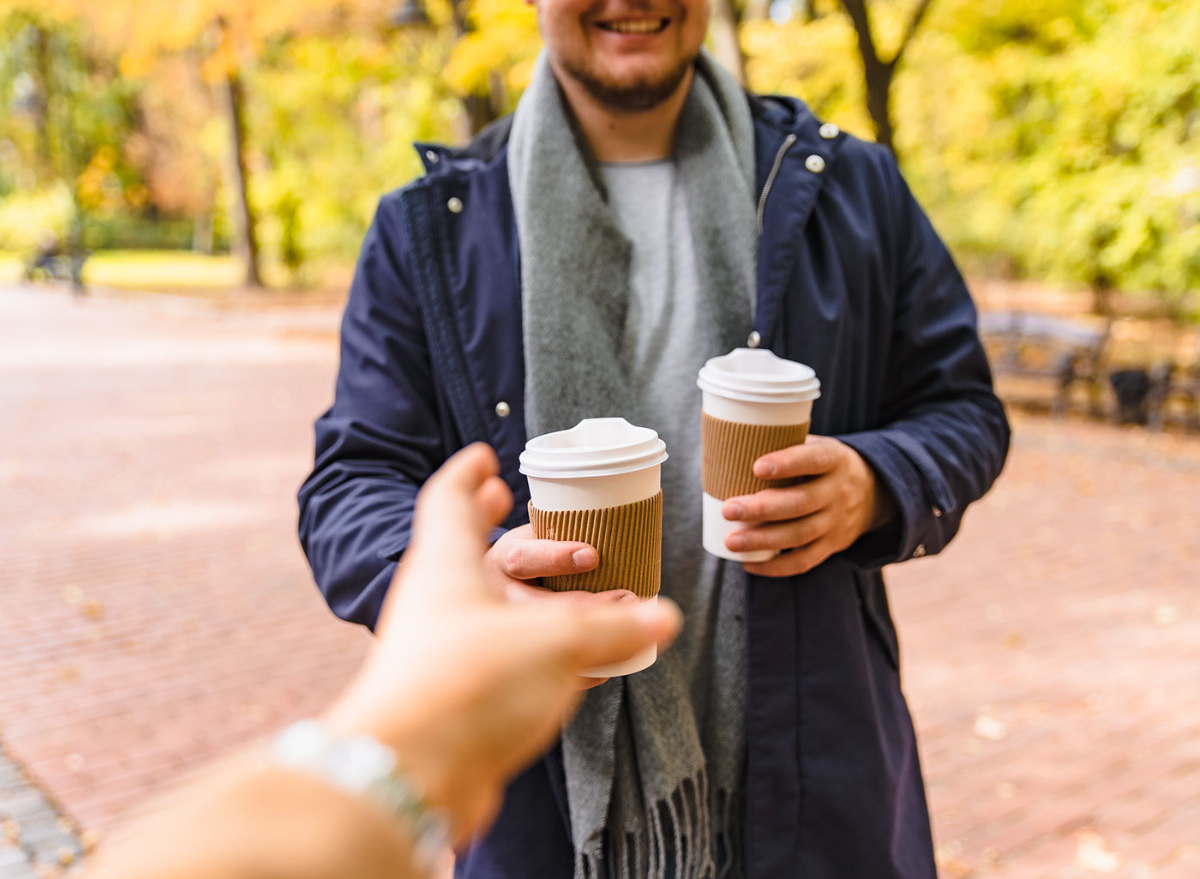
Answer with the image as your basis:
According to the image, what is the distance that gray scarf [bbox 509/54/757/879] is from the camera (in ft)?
5.32

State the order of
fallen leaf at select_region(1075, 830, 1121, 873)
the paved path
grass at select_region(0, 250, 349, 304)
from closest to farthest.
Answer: fallen leaf at select_region(1075, 830, 1121, 873) < the paved path < grass at select_region(0, 250, 349, 304)

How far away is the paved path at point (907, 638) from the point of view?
3.87 metres

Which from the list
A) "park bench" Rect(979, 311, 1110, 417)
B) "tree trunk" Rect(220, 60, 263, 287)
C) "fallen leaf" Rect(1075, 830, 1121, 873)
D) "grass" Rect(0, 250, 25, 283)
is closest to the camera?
"fallen leaf" Rect(1075, 830, 1121, 873)

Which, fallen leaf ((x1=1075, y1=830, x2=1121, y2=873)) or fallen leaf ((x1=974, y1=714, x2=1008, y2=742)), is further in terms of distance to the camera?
fallen leaf ((x1=974, y1=714, x2=1008, y2=742))

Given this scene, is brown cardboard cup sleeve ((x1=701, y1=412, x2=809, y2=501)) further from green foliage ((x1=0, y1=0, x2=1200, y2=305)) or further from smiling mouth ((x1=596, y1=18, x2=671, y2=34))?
green foliage ((x1=0, y1=0, x2=1200, y2=305))

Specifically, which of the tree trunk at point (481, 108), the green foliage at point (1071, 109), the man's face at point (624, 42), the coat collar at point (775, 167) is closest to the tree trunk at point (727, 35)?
the green foliage at point (1071, 109)

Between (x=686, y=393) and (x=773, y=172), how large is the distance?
45 centimetres

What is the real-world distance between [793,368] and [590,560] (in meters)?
0.59

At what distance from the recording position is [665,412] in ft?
5.91

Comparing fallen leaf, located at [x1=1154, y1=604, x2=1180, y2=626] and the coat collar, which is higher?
the coat collar

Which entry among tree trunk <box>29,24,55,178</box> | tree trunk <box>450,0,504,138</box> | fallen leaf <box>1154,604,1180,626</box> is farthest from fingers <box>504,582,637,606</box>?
tree trunk <box>29,24,55,178</box>

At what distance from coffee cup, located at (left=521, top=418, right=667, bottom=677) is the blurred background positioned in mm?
2902

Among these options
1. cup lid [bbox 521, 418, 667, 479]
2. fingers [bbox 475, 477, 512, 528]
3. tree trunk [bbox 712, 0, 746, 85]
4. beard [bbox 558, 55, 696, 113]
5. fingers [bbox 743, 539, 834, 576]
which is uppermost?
tree trunk [bbox 712, 0, 746, 85]

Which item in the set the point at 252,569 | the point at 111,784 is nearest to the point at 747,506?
the point at 111,784
